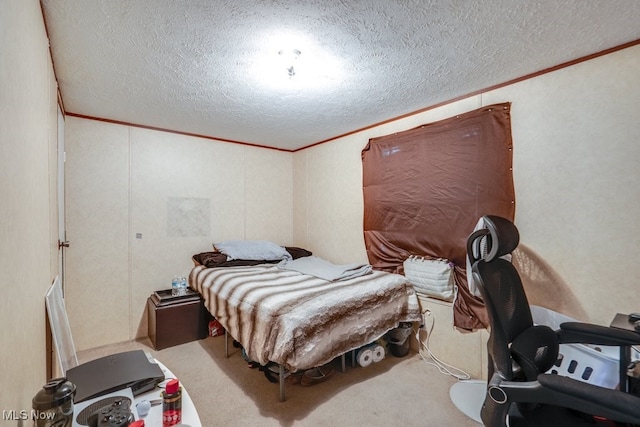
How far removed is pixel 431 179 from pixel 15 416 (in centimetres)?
286

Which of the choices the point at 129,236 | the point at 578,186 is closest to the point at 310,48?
the point at 578,186

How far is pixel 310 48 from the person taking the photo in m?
1.82

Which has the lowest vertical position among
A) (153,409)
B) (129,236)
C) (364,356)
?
(364,356)

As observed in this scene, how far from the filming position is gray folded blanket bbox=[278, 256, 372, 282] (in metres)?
2.87

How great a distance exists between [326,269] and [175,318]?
1.65 m

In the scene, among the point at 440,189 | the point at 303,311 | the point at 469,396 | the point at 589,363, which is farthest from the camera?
the point at 440,189

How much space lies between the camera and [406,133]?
2.98 meters

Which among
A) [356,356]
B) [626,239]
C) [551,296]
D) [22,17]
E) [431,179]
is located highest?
[22,17]

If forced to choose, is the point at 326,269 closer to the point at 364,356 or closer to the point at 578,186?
the point at 364,356

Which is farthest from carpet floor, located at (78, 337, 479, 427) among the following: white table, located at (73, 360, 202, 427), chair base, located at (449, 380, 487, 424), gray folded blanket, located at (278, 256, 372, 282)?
white table, located at (73, 360, 202, 427)

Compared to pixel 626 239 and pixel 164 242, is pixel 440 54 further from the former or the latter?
pixel 164 242

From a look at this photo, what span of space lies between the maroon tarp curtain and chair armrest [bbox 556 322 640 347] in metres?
0.87

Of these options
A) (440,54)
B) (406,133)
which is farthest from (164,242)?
(440,54)

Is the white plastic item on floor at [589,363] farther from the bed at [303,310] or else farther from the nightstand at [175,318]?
the nightstand at [175,318]
